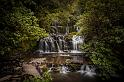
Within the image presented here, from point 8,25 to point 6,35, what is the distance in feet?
1.81

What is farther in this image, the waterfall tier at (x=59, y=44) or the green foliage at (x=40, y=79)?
the waterfall tier at (x=59, y=44)

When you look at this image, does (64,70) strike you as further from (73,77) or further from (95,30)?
(95,30)

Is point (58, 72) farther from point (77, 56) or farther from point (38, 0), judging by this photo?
point (38, 0)

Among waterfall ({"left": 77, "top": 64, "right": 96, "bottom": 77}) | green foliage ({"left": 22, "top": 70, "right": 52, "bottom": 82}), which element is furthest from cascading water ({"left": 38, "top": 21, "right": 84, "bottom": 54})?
green foliage ({"left": 22, "top": 70, "right": 52, "bottom": 82})

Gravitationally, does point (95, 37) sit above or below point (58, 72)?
above

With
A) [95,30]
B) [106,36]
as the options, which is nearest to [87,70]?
[95,30]

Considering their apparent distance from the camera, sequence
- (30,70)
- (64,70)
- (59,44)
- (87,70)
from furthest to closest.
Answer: (59,44) → (87,70) → (64,70) → (30,70)

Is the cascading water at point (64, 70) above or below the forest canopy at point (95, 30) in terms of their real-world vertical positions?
below

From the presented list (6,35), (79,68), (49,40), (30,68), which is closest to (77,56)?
(79,68)

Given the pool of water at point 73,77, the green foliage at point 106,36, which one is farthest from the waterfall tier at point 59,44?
the green foliage at point 106,36

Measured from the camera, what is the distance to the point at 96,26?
879 cm

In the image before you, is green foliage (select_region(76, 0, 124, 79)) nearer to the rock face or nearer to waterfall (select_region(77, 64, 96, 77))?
waterfall (select_region(77, 64, 96, 77))

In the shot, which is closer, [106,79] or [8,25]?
[8,25]

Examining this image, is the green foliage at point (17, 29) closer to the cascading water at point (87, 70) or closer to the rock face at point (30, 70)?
the rock face at point (30, 70)
